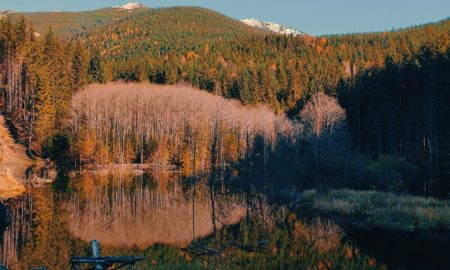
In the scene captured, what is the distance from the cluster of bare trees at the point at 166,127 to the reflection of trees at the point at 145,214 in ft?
87.2

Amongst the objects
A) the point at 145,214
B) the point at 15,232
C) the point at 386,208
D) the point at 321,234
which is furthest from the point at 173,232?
the point at 386,208

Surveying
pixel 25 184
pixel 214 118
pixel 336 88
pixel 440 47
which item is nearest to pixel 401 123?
pixel 440 47

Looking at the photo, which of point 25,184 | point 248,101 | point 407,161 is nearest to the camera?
point 25,184

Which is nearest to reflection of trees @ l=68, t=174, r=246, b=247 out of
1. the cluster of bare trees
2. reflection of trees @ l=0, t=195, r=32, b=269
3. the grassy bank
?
reflection of trees @ l=0, t=195, r=32, b=269

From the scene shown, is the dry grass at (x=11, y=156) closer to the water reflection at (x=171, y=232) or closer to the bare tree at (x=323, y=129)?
the water reflection at (x=171, y=232)

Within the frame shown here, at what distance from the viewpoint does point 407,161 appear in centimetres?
7419

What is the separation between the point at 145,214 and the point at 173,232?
671 centimetres

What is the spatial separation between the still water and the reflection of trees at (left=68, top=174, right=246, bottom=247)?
0.06 m

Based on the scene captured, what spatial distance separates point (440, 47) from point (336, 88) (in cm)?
2385

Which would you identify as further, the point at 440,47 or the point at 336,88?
the point at 336,88

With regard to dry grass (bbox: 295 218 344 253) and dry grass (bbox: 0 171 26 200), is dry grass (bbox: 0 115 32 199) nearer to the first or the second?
dry grass (bbox: 0 171 26 200)

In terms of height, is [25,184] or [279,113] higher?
[279,113]

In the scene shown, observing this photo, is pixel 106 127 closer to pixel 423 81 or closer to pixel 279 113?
pixel 279 113

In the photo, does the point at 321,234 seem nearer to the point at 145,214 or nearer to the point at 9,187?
the point at 145,214
